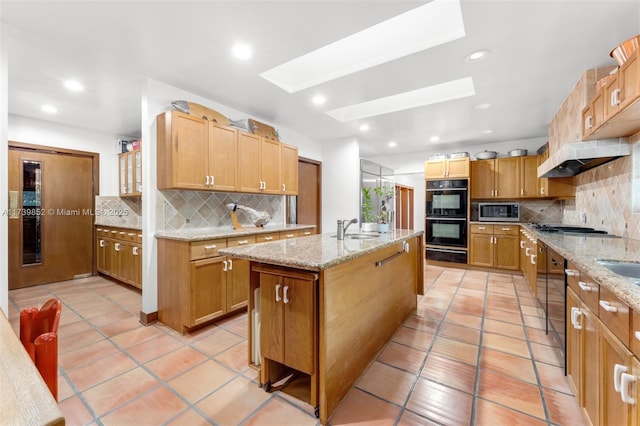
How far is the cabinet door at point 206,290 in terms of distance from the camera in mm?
2479

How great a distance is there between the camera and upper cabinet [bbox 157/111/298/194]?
8.91ft

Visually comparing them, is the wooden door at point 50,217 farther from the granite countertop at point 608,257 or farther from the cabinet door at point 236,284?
the granite countertop at point 608,257

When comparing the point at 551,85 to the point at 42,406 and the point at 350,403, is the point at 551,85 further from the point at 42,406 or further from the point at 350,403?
the point at 42,406

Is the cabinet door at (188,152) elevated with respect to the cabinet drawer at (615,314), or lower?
elevated

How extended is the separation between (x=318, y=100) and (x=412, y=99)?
4.12ft

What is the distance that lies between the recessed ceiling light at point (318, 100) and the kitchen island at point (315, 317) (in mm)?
2089

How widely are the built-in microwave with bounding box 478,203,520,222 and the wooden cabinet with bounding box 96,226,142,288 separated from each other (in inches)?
216

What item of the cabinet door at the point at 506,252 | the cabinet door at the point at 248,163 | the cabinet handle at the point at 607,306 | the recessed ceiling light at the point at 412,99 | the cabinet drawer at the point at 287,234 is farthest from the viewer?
the cabinet door at the point at 506,252

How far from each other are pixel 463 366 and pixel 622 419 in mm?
1091

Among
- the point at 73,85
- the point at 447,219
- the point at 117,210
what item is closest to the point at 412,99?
the point at 447,219

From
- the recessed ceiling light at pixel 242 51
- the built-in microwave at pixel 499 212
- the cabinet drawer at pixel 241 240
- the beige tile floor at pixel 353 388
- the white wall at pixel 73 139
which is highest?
the recessed ceiling light at pixel 242 51

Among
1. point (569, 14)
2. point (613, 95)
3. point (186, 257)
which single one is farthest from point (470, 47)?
point (186, 257)

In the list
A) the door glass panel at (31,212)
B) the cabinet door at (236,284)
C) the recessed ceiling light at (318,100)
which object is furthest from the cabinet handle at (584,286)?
the door glass panel at (31,212)

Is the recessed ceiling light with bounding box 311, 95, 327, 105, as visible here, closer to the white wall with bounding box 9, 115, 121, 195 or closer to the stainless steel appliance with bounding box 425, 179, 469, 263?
the stainless steel appliance with bounding box 425, 179, 469, 263
